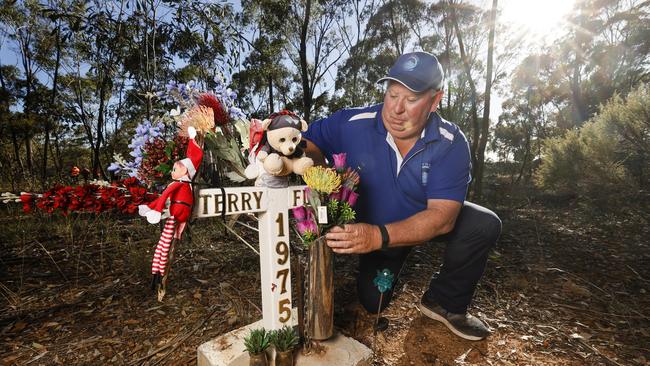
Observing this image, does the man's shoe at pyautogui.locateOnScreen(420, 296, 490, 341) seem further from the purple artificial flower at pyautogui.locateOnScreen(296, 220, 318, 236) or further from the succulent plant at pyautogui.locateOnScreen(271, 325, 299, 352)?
the purple artificial flower at pyautogui.locateOnScreen(296, 220, 318, 236)

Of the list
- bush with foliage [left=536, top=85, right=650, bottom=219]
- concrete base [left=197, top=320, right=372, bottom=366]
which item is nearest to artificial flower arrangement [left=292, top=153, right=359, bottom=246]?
concrete base [left=197, top=320, right=372, bottom=366]

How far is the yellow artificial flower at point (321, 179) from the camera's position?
123 centimetres

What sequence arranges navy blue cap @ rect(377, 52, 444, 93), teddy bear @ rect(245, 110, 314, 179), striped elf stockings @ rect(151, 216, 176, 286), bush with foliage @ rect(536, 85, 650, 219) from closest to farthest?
striped elf stockings @ rect(151, 216, 176, 286) < teddy bear @ rect(245, 110, 314, 179) < navy blue cap @ rect(377, 52, 444, 93) < bush with foliage @ rect(536, 85, 650, 219)

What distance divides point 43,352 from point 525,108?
2609 cm

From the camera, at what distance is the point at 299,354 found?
4.67 feet

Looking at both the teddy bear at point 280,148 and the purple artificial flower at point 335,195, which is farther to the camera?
the purple artificial flower at point 335,195

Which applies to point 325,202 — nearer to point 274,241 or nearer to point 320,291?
point 274,241

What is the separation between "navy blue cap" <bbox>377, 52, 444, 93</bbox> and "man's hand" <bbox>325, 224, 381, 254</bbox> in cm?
80

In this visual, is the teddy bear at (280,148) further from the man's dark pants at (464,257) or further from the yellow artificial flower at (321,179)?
the man's dark pants at (464,257)

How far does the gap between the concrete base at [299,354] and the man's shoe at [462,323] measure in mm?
674

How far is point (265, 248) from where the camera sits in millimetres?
1316

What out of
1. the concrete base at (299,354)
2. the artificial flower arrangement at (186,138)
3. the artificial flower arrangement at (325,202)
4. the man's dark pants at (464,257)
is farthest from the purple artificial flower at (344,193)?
the man's dark pants at (464,257)

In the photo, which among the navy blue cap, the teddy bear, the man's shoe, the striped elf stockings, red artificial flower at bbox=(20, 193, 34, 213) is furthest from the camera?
the man's shoe

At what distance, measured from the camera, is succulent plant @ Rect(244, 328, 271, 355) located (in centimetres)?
126
